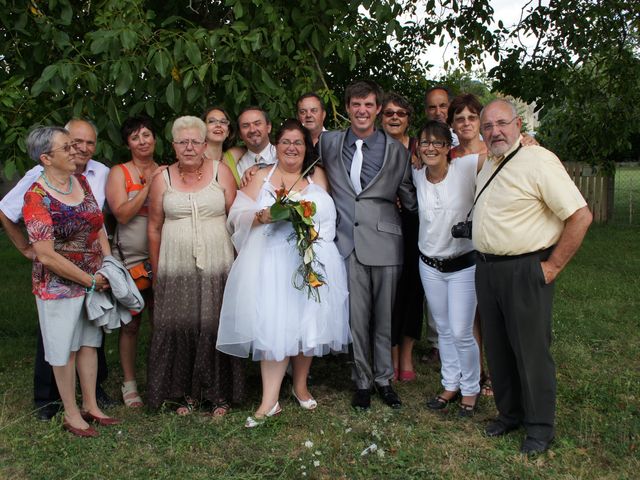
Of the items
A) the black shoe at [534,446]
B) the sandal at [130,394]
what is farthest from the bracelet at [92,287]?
the black shoe at [534,446]

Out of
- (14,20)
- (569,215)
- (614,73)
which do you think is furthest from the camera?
(614,73)

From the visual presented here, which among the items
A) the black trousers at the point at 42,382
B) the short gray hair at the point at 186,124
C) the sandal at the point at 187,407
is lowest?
the sandal at the point at 187,407

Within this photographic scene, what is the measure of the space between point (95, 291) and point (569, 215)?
113 inches

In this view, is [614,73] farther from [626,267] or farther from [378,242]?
[378,242]

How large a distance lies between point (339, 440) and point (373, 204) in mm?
1581

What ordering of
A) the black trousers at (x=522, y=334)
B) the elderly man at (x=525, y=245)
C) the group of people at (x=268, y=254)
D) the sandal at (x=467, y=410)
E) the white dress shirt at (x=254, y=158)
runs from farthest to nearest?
1. the white dress shirt at (x=254, y=158)
2. the sandal at (x=467, y=410)
3. the group of people at (x=268, y=254)
4. the black trousers at (x=522, y=334)
5. the elderly man at (x=525, y=245)

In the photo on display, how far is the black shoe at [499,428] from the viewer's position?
430 centimetres

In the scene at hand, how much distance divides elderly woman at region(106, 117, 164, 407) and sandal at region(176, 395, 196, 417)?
399 millimetres

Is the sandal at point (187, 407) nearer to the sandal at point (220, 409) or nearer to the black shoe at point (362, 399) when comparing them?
the sandal at point (220, 409)

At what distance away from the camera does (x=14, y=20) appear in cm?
496

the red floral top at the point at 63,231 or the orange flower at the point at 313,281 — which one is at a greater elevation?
the red floral top at the point at 63,231

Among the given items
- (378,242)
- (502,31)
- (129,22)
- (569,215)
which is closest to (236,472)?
(378,242)

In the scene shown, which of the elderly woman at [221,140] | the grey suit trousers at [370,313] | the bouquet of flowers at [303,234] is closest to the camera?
the bouquet of flowers at [303,234]

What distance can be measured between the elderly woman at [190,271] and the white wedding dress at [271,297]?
0.15 metres
